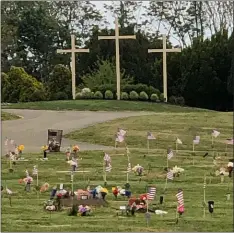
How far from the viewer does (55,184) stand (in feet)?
12.4

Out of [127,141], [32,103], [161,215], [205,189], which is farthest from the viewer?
[32,103]

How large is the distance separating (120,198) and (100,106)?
878 mm

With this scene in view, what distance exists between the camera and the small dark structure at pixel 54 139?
158 inches

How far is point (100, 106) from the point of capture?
4.33 metres

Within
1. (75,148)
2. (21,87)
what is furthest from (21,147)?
(21,87)

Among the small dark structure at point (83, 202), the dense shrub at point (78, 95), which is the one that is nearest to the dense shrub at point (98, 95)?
the dense shrub at point (78, 95)

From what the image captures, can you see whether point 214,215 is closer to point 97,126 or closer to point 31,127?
point 97,126

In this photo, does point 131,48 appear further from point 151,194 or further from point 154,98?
point 151,194

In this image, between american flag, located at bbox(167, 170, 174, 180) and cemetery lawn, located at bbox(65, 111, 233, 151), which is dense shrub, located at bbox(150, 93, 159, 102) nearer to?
cemetery lawn, located at bbox(65, 111, 233, 151)

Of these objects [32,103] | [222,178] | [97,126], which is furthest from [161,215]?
[32,103]

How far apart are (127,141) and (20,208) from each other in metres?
0.86

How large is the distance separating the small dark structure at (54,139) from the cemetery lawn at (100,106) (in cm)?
22

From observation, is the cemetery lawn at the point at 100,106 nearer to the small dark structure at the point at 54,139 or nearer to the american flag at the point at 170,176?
the small dark structure at the point at 54,139

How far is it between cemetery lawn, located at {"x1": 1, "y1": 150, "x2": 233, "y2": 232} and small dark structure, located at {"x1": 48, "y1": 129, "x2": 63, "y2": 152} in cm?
6
